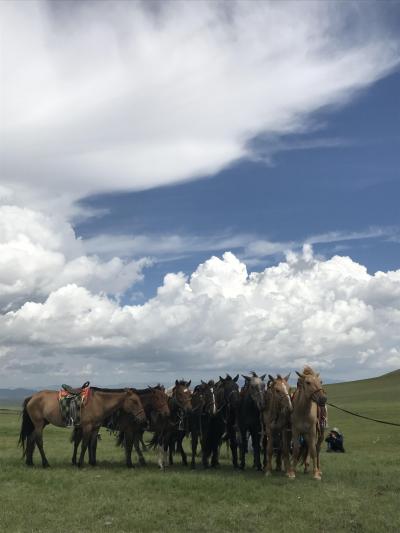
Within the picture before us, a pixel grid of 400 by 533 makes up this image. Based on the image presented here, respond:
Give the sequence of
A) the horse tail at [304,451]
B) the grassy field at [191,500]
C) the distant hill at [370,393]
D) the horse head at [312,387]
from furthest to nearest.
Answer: the distant hill at [370,393]
the horse tail at [304,451]
the horse head at [312,387]
the grassy field at [191,500]

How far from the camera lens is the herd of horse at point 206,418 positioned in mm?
16188

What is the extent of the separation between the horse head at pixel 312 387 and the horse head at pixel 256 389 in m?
1.34

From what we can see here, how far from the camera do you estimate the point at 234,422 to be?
1777 cm

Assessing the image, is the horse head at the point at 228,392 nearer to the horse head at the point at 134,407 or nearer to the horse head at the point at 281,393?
the horse head at the point at 281,393

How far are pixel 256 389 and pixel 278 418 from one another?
42.0 inches

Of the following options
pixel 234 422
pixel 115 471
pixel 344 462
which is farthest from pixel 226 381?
pixel 344 462

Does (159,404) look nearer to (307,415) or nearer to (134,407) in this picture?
(134,407)

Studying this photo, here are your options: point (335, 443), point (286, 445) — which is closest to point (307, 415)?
point (286, 445)

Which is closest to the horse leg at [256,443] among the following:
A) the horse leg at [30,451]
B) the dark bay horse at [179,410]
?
the dark bay horse at [179,410]

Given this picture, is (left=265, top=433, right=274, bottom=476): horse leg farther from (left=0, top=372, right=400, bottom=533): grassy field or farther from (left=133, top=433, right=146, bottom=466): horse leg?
(left=133, top=433, right=146, bottom=466): horse leg

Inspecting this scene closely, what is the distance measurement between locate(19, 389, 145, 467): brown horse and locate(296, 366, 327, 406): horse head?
211 inches

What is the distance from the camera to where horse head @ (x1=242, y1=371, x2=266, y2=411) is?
16.6 m

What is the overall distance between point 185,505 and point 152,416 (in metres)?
6.15

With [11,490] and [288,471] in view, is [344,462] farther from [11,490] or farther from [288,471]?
[11,490]
